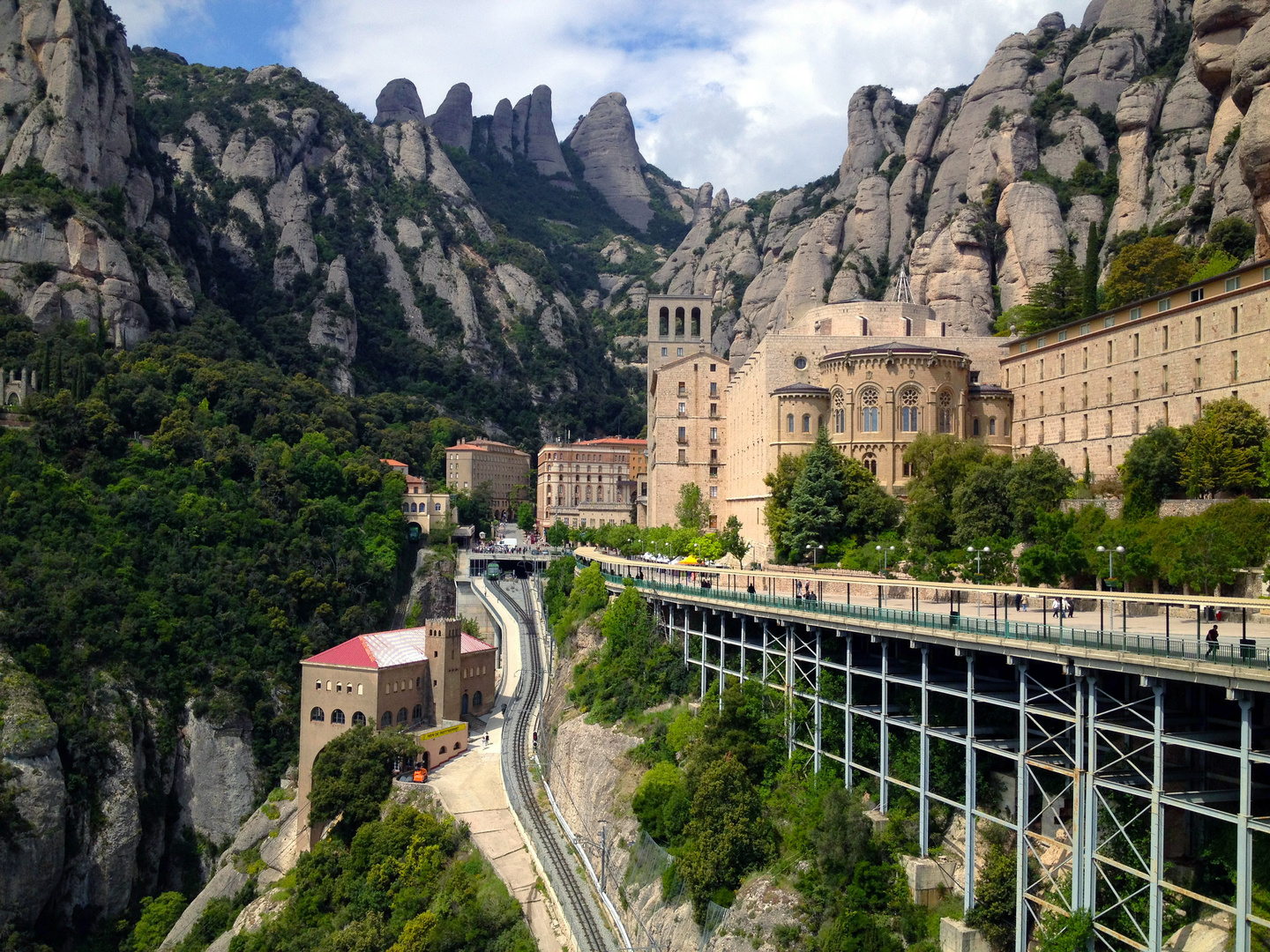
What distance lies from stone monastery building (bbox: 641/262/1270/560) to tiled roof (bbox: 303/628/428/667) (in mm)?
20523

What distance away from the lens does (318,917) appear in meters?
44.5

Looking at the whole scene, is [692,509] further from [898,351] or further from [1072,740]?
[1072,740]

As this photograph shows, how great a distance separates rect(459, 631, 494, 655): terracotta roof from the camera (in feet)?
207

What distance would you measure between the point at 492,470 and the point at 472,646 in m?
74.4

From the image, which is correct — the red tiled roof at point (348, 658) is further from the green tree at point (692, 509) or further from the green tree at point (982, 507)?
the green tree at point (982, 507)

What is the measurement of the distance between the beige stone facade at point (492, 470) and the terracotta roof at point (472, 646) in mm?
59559

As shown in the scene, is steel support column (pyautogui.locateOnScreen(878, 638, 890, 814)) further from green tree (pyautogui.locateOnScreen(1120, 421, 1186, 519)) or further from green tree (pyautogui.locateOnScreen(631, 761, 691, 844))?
green tree (pyautogui.locateOnScreen(1120, 421, 1186, 519))

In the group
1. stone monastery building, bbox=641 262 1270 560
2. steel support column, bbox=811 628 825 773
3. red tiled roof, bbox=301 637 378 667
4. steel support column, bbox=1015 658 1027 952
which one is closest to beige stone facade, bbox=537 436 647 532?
stone monastery building, bbox=641 262 1270 560

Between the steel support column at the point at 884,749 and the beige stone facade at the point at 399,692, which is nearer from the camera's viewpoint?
the steel support column at the point at 884,749

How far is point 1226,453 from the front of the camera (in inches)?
1598

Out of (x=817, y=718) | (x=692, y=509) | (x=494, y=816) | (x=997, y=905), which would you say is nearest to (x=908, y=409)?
(x=692, y=509)

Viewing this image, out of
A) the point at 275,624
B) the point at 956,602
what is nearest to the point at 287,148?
the point at 275,624

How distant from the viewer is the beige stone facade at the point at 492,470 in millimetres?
132375

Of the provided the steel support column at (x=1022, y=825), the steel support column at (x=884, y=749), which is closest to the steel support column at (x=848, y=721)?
the steel support column at (x=884, y=749)
